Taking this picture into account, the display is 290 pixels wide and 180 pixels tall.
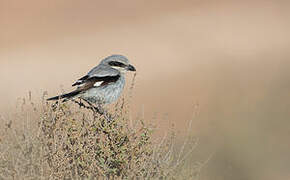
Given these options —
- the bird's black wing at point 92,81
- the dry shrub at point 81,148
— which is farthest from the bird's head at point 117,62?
the dry shrub at point 81,148

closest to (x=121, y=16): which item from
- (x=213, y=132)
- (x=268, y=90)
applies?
(x=268, y=90)

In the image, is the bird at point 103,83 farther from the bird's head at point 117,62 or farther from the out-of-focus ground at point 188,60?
the out-of-focus ground at point 188,60

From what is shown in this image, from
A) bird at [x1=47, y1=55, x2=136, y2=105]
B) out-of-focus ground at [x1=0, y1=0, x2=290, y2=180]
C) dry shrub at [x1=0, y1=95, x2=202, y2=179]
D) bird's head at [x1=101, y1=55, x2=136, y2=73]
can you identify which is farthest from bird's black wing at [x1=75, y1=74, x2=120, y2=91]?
dry shrub at [x1=0, y1=95, x2=202, y2=179]

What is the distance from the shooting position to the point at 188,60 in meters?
19.0

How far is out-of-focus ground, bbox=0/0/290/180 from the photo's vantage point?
10000 millimetres

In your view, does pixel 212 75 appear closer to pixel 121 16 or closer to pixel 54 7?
pixel 121 16

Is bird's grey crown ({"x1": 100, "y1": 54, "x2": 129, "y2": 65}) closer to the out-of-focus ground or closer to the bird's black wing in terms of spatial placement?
the bird's black wing

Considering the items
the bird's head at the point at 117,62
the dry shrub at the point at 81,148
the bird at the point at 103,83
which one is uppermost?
the bird's head at the point at 117,62

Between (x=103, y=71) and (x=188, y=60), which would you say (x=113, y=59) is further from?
(x=188, y=60)

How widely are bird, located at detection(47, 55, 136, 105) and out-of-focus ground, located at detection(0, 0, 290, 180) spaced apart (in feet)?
2.15

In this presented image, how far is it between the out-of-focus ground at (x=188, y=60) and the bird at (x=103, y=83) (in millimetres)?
655

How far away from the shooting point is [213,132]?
34.3 feet

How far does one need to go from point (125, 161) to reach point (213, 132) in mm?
5328

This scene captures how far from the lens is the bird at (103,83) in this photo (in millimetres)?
6863
